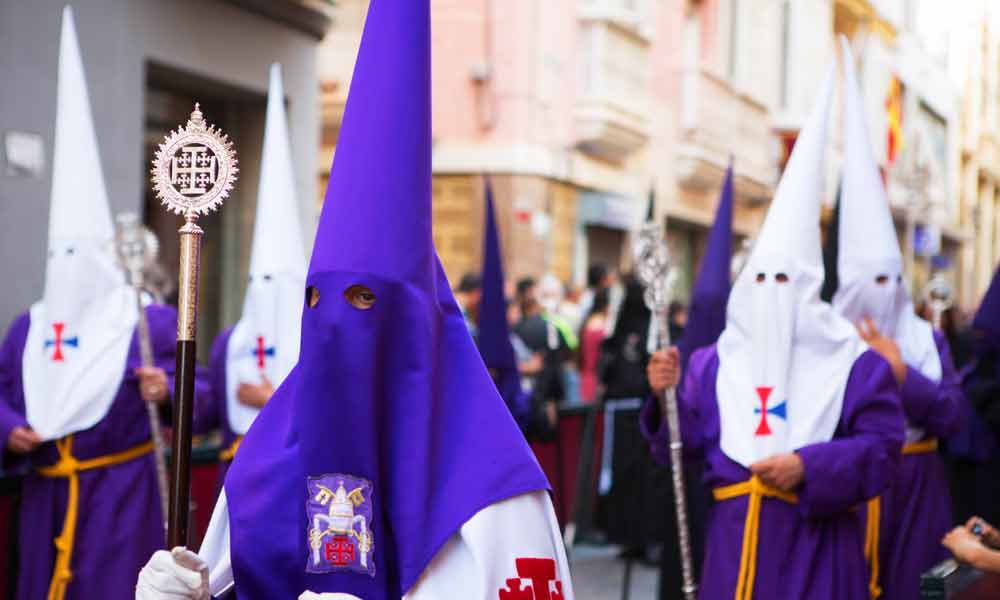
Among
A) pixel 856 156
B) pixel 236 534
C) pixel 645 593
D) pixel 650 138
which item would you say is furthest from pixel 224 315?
pixel 650 138

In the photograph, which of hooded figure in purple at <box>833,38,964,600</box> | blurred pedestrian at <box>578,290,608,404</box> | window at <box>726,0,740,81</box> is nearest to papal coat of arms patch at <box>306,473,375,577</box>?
hooded figure in purple at <box>833,38,964,600</box>

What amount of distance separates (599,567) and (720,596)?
204 inches

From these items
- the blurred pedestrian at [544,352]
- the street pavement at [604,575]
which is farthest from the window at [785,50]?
the street pavement at [604,575]

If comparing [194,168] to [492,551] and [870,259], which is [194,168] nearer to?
[492,551]

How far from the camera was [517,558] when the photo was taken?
3141 millimetres

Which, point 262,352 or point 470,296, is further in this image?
point 470,296

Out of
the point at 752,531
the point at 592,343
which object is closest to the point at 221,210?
the point at 592,343

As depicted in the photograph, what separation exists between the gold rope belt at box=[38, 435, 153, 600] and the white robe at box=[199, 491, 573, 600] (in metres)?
3.18

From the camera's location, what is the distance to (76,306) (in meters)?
6.04

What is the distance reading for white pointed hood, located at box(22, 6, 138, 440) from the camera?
5.97 meters

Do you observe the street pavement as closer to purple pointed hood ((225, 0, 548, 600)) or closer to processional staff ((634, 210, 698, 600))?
processional staff ((634, 210, 698, 600))

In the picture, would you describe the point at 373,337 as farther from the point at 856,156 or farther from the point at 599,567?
the point at 599,567

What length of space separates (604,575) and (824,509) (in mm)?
5188

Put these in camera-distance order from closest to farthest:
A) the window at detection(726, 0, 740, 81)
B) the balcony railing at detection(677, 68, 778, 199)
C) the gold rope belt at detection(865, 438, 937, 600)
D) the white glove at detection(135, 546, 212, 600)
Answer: the white glove at detection(135, 546, 212, 600) < the gold rope belt at detection(865, 438, 937, 600) < the balcony railing at detection(677, 68, 778, 199) < the window at detection(726, 0, 740, 81)
